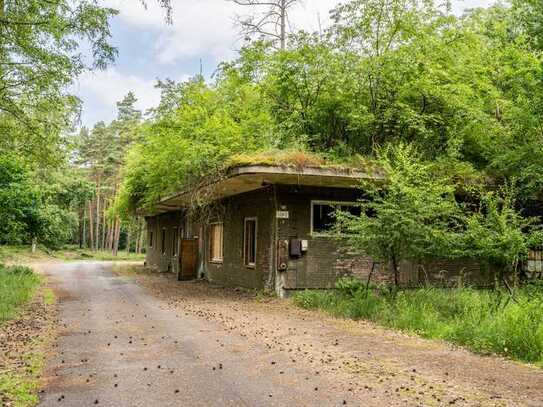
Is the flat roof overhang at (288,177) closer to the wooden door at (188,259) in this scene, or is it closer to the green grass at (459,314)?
the green grass at (459,314)

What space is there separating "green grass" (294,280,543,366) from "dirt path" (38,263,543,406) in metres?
0.39

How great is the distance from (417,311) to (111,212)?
20.6m

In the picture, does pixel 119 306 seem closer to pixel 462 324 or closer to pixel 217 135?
pixel 217 135

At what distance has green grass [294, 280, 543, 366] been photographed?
679 cm

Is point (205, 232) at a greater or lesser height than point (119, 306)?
greater

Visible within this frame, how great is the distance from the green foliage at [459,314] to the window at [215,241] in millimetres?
6295

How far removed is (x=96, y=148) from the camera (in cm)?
5506

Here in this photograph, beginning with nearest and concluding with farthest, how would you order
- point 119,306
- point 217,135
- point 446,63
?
1. point 119,306
2. point 217,135
3. point 446,63

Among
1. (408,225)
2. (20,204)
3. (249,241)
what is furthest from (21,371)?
(20,204)

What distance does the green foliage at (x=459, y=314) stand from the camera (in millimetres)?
6789

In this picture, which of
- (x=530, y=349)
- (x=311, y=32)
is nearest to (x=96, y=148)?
(x=311, y=32)

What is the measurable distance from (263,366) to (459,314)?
14.2ft

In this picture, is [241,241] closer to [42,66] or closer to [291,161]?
[291,161]

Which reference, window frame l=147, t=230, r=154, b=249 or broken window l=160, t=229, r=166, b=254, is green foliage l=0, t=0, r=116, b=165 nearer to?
broken window l=160, t=229, r=166, b=254
